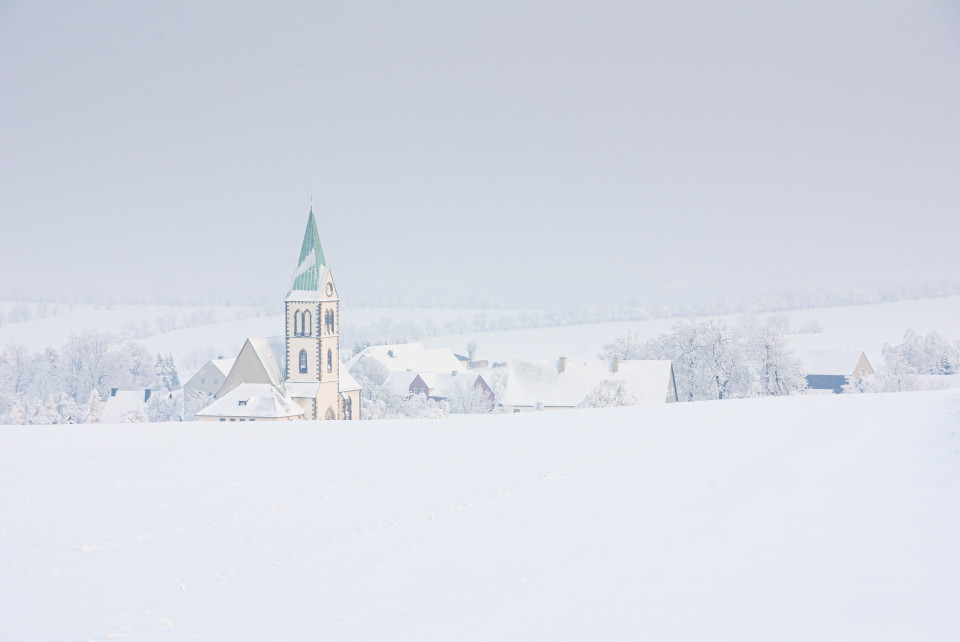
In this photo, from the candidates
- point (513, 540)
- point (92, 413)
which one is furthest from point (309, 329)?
point (513, 540)

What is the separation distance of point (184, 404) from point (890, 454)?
67.8 m

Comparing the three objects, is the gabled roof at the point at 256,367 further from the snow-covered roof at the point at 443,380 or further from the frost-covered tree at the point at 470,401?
the snow-covered roof at the point at 443,380

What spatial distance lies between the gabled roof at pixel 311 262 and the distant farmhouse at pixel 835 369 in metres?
54.2

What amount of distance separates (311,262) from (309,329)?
15.7ft

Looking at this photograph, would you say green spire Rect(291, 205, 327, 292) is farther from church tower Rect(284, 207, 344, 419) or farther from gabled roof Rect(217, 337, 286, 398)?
gabled roof Rect(217, 337, 286, 398)

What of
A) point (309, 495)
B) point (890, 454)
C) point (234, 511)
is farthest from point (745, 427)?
point (234, 511)

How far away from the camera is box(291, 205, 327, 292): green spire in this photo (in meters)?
62.7

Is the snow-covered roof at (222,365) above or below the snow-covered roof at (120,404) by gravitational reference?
above

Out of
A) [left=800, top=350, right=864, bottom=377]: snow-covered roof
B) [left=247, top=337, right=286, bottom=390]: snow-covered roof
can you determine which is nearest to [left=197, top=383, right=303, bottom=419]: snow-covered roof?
[left=247, top=337, right=286, bottom=390]: snow-covered roof

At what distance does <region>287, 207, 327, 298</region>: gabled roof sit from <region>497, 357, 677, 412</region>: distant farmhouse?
52.7 feet

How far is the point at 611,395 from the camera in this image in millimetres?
51156

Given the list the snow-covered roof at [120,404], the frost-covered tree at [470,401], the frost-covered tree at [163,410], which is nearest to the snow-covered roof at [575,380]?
the frost-covered tree at [470,401]

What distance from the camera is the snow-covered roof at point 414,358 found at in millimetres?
117188

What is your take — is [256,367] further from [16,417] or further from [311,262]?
[16,417]
